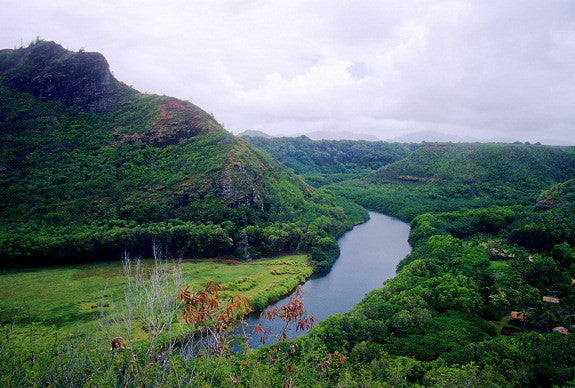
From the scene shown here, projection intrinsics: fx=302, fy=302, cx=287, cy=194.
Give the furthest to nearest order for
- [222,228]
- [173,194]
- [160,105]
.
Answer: [160,105] < [173,194] < [222,228]

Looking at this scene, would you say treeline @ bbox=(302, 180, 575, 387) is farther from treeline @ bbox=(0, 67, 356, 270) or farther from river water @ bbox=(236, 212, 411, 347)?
treeline @ bbox=(0, 67, 356, 270)

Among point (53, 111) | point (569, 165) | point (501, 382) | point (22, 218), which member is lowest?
point (501, 382)

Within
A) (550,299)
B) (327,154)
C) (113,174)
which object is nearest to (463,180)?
(550,299)

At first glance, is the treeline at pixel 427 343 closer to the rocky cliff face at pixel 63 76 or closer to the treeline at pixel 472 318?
the treeline at pixel 472 318

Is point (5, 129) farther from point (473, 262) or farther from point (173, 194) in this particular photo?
point (473, 262)

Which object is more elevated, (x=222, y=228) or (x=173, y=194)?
(x=173, y=194)

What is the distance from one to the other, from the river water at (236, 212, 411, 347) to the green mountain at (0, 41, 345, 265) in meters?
7.04

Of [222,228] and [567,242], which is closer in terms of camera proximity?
[567,242]

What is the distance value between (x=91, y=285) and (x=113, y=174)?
2793 cm

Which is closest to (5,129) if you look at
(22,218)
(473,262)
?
(22,218)

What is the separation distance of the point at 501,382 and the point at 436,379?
3946 millimetres

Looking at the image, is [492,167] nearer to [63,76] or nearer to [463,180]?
[463,180]

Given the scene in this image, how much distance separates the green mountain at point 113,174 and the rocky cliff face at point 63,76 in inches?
9.0

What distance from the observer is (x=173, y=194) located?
2244 inches
